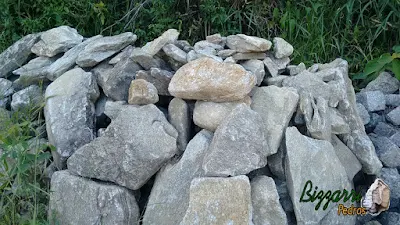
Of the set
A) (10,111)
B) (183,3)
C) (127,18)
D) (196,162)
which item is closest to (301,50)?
(183,3)

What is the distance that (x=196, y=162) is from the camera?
2.92 metres

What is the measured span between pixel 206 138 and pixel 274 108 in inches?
15.4

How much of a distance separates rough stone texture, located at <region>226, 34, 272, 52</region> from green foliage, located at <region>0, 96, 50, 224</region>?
3.77ft

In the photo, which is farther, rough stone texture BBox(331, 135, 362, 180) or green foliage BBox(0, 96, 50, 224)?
rough stone texture BBox(331, 135, 362, 180)

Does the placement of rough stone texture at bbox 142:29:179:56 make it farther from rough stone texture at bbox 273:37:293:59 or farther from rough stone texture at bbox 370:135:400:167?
rough stone texture at bbox 370:135:400:167

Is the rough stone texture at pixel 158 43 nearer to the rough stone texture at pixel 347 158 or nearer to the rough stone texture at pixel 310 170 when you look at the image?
the rough stone texture at pixel 310 170

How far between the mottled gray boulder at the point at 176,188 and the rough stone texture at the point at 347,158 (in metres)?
0.70

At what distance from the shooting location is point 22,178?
10.1 ft

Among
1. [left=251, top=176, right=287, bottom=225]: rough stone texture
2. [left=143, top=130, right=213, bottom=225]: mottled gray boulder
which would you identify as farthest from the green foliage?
[left=251, top=176, right=287, bottom=225]: rough stone texture

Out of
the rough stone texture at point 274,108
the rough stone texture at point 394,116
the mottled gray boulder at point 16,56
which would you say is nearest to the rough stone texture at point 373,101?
the rough stone texture at point 394,116

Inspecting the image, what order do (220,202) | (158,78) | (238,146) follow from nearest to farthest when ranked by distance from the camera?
(220,202) < (238,146) < (158,78)

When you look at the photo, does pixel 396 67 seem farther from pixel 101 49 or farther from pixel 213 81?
pixel 101 49

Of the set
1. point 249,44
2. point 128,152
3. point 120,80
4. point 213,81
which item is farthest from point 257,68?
point 128,152

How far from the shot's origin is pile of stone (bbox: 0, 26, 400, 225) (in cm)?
280
